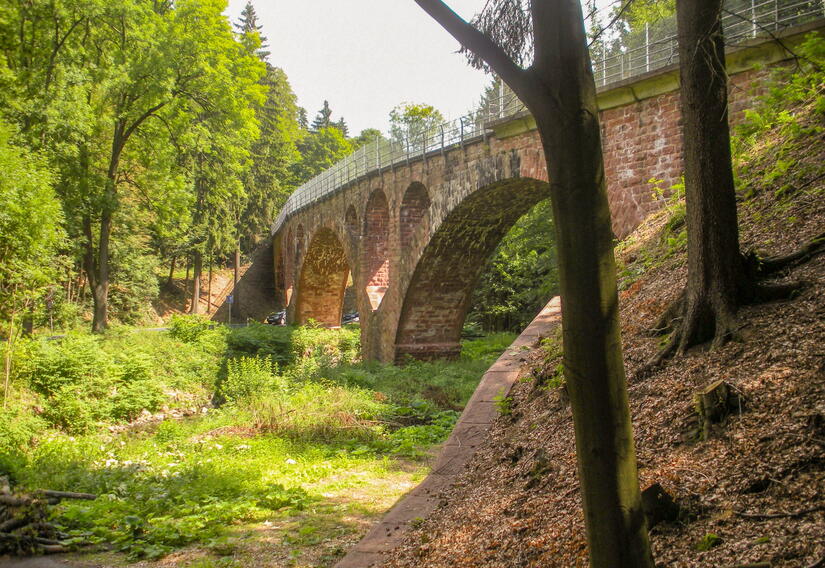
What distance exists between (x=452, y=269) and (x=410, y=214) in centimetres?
200

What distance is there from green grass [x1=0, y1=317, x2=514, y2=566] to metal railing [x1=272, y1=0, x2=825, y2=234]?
4470mm

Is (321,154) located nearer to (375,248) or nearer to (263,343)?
(375,248)

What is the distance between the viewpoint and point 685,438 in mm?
3277

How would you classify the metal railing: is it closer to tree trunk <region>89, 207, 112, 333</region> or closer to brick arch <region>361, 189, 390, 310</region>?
brick arch <region>361, 189, 390, 310</region>

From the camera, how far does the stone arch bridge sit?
31.8ft

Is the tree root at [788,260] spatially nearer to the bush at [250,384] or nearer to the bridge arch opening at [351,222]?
the bush at [250,384]

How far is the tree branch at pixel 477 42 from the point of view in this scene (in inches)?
90.0

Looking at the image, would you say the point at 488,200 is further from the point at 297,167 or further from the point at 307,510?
the point at 297,167

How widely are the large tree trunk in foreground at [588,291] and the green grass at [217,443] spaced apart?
131 inches

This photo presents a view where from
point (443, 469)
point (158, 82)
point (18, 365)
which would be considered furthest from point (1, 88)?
point (443, 469)

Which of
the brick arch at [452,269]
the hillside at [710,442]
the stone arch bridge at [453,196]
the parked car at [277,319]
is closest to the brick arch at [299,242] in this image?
the stone arch bridge at [453,196]

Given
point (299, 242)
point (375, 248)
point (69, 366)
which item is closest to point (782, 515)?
point (69, 366)

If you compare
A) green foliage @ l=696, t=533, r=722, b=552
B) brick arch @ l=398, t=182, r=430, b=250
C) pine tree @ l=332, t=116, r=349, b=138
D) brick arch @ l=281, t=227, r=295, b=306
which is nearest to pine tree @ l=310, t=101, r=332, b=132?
pine tree @ l=332, t=116, r=349, b=138

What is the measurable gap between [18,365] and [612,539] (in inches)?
513
